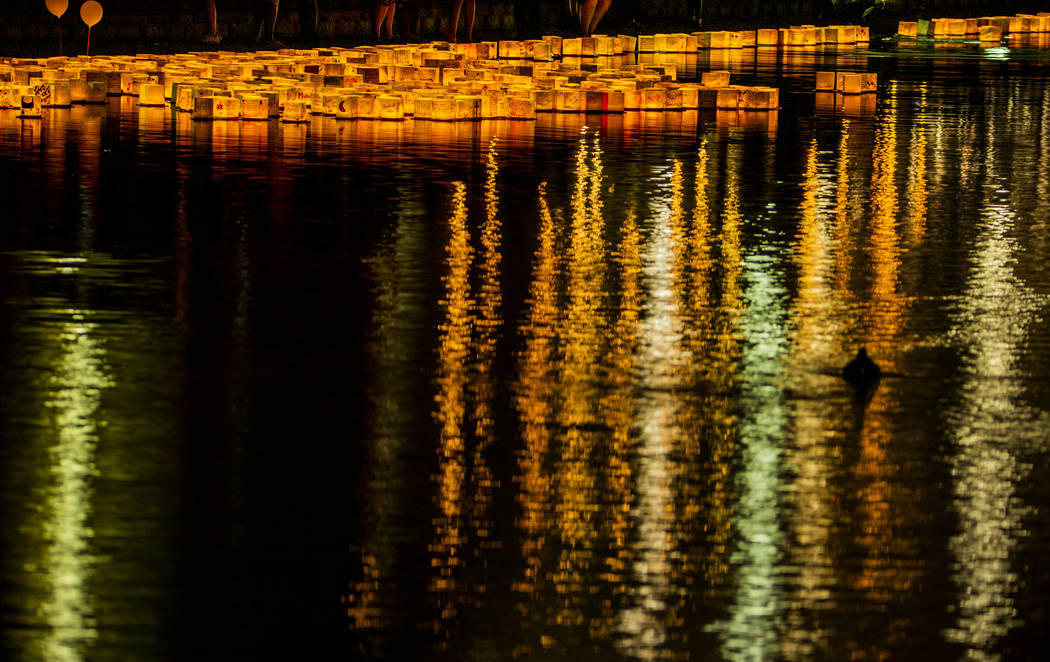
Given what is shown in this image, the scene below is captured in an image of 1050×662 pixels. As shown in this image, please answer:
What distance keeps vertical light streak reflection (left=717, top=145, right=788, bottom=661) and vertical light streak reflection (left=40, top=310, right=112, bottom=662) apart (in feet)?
6.74

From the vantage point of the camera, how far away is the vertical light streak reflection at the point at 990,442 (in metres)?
6.29

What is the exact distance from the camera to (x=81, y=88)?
2408cm

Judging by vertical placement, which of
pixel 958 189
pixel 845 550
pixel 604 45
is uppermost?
pixel 604 45

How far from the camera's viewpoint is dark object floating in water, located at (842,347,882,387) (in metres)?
9.53

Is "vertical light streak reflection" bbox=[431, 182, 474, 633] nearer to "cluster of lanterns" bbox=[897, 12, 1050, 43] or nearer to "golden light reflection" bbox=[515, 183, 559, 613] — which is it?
"golden light reflection" bbox=[515, 183, 559, 613]

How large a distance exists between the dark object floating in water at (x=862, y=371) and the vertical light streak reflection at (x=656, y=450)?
85 centimetres

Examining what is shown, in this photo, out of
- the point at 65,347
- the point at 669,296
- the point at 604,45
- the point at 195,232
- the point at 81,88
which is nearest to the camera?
the point at 65,347

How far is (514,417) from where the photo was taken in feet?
28.7

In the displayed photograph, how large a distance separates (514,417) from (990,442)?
214 centimetres

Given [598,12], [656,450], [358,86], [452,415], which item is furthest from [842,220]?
[598,12]

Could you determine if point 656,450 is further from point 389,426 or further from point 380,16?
point 380,16

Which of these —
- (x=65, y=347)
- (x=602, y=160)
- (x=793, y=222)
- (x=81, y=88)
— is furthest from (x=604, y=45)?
(x=65, y=347)

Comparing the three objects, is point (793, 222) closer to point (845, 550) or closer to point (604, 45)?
point (845, 550)

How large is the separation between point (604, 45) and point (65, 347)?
27184 mm
